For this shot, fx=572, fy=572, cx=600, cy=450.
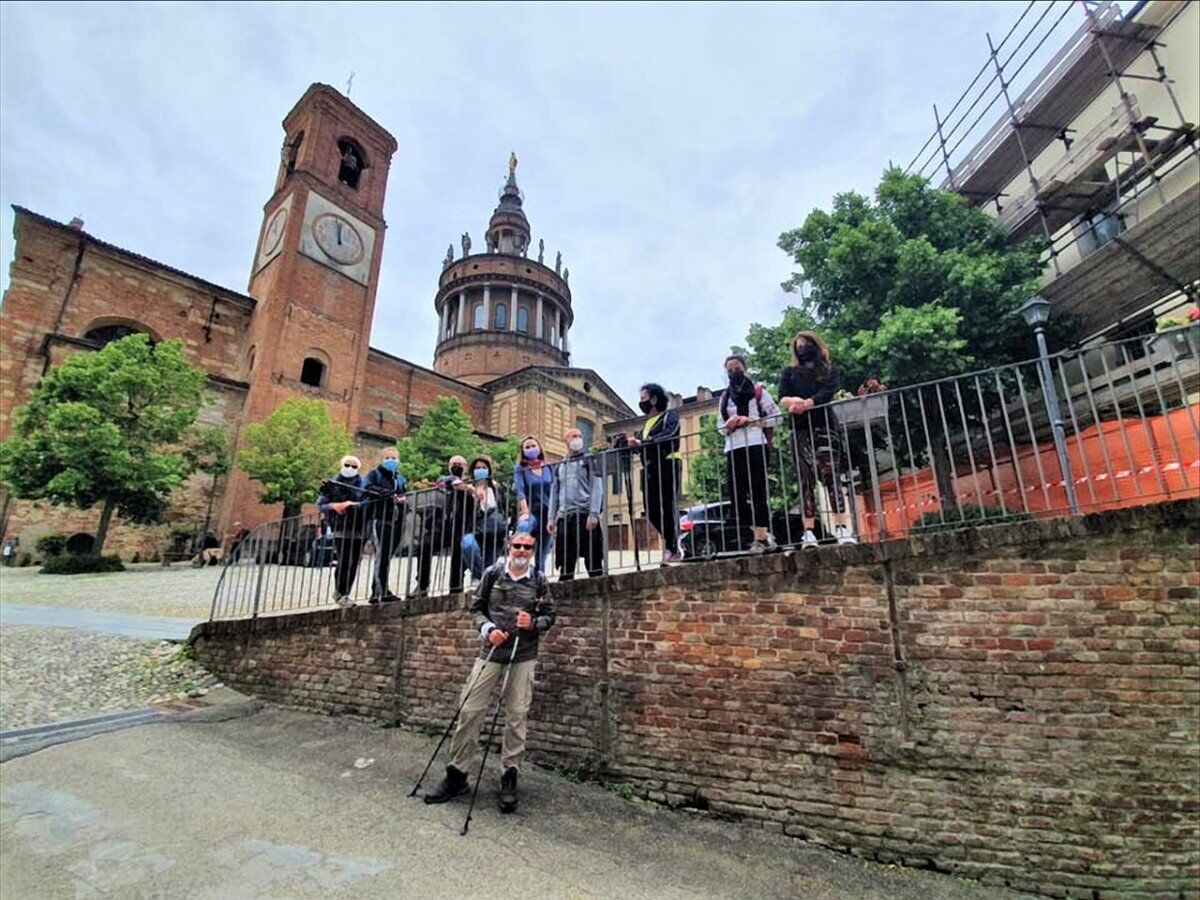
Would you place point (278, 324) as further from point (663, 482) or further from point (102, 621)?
point (663, 482)

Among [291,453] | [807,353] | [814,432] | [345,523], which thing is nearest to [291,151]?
[291,453]

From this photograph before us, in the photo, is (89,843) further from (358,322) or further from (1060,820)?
(358,322)

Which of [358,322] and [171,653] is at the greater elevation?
[358,322]

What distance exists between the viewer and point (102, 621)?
913 centimetres

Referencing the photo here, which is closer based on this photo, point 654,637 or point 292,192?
point 654,637

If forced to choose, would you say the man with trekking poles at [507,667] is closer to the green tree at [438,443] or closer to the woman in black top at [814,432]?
the woman in black top at [814,432]

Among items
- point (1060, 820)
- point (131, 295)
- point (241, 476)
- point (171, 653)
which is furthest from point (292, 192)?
point (1060, 820)

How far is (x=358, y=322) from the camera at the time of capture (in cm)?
3041

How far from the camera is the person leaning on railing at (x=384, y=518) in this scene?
20.3 feet

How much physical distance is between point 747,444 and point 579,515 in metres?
1.68

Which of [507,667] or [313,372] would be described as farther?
[313,372]

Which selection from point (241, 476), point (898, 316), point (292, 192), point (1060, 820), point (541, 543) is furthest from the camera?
point (292, 192)

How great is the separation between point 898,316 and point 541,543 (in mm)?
8846

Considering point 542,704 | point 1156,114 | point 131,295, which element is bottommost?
point 542,704
